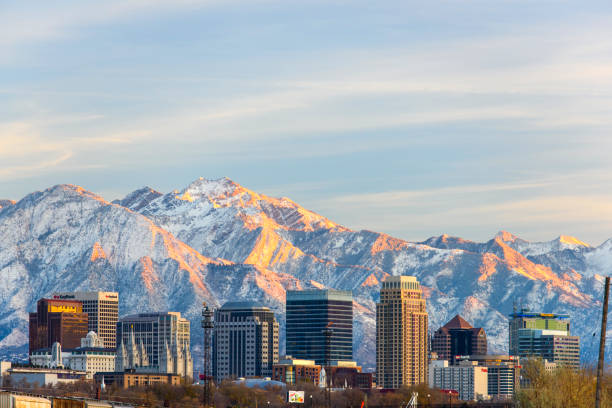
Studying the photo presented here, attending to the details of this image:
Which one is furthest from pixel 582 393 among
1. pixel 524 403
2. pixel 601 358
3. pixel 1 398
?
pixel 1 398

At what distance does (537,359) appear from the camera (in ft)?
623

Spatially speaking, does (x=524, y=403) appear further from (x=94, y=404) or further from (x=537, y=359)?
(x=94, y=404)

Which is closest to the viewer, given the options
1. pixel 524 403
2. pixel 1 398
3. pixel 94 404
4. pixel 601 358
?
A: pixel 601 358

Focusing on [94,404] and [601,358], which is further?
[94,404]

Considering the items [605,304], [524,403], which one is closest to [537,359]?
[524,403]

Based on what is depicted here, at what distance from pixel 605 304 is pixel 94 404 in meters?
64.2

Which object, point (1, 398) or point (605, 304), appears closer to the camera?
point (605, 304)

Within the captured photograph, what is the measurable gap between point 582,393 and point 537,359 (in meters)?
19.4

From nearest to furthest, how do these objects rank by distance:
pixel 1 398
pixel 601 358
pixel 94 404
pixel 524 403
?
pixel 601 358, pixel 1 398, pixel 94 404, pixel 524 403

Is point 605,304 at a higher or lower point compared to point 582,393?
higher

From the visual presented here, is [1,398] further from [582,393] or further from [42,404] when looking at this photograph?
[582,393]

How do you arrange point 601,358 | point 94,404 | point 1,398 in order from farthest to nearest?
1. point 94,404
2. point 1,398
3. point 601,358

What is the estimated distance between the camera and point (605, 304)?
13750 cm

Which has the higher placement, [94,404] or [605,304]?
[605,304]
